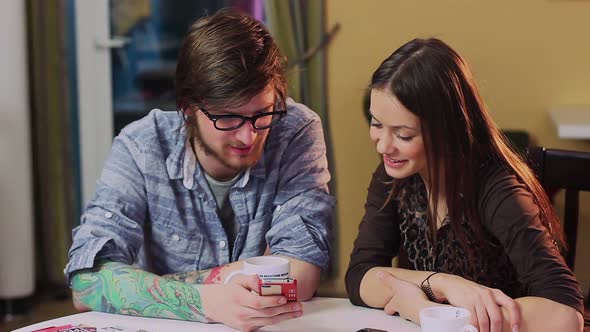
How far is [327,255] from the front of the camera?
208 centimetres

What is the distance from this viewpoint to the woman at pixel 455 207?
1721 millimetres

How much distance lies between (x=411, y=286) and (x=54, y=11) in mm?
2921

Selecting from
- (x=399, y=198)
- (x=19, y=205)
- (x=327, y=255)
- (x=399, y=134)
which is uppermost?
(x=399, y=134)

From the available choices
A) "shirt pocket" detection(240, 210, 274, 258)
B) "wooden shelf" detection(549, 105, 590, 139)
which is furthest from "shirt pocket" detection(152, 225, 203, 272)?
"wooden shelf" detection(549, 105, 590, 139)

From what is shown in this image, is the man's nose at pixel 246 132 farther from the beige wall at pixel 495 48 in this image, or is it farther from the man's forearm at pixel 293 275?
the beige wall at pixel 495 48

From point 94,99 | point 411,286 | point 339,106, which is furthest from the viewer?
point 94,99

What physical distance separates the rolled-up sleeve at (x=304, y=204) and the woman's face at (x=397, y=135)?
31 centimetres

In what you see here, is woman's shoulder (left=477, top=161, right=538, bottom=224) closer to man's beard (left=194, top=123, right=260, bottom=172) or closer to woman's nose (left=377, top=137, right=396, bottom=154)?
woman's nose (left=377, top=137, right=396, bottom=154)

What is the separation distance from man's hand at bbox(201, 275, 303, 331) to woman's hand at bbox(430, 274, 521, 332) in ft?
0.98

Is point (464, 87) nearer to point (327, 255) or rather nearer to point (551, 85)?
point (327, 255)

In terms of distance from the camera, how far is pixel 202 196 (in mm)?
2143

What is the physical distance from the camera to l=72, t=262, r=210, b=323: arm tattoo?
179cm

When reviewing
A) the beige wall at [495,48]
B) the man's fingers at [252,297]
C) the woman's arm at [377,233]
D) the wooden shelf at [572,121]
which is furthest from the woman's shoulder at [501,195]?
the beige wall at [495,48]

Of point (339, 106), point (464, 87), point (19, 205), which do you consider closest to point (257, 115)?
point (464, 87)
